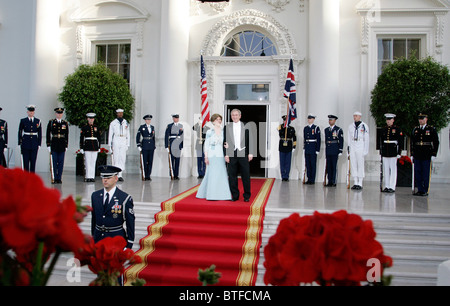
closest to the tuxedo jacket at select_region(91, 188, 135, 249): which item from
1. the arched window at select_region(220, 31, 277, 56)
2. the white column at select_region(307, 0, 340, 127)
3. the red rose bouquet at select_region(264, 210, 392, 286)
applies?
the red rose bouquet at select_region(264, 210, 392, 286)

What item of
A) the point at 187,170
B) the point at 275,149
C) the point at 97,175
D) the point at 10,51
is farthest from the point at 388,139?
the point at 10,51

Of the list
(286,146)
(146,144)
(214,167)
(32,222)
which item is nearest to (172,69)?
(146,144)

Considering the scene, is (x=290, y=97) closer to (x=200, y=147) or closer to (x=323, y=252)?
(x=200, y=147)

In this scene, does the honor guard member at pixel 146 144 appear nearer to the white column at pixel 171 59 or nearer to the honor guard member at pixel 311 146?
the white column at pixel 171 59

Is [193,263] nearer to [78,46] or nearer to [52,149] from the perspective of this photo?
[52,149]

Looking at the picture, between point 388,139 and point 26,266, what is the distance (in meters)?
9.97

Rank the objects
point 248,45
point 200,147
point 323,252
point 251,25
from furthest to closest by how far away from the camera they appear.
Answer: point 248,45
point 251,25
point 200,147
point 323,252

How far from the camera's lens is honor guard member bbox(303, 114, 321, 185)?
37.4 feet

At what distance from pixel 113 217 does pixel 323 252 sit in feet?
12.1

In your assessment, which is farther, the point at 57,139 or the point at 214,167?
the point at 57,139

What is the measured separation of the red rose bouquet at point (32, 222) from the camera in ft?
2.43

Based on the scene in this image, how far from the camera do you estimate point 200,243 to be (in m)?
5.54

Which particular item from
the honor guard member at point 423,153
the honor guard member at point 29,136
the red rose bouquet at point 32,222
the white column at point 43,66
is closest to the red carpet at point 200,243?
the red rose bouquet at point 32,222

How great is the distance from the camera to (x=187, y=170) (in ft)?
41.6
